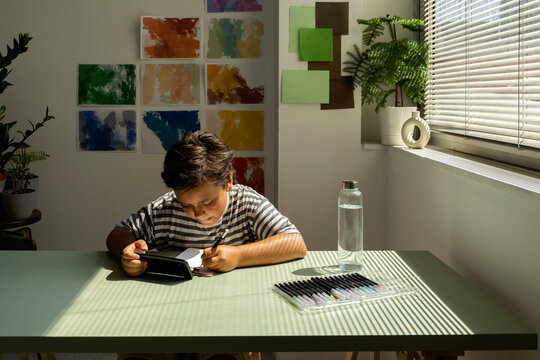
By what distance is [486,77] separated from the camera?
6.67 feet

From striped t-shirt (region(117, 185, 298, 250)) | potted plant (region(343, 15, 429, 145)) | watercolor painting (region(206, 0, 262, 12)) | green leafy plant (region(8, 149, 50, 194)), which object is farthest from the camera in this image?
watercolor painting (region(206, 0, 262, 12))

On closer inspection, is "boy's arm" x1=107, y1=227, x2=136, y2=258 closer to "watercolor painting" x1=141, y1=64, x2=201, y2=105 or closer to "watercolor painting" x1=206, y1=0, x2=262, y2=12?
"watercolor painting" x1=141, y1=64, x2=201, y2=105

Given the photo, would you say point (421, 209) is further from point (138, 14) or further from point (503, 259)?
point (138, 14)

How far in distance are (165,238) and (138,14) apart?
183cm

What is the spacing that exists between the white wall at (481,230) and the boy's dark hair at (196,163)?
0.78 metres

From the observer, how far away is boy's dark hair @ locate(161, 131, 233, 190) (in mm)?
1710

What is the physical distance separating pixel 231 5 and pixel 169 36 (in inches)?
15.8

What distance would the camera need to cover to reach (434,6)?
2.70m

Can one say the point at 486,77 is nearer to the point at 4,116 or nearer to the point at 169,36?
the point at 169,36

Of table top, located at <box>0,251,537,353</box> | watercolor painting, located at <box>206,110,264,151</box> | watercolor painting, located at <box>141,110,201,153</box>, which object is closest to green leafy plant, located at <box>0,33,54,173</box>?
watercolor painting, located at <box>141,110,201,153</box>

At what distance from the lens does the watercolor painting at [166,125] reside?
3361 mm

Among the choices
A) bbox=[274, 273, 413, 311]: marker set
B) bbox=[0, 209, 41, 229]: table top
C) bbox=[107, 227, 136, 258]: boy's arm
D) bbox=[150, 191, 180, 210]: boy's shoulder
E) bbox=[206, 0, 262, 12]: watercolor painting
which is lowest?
bbox=[0, 209, 41, 229]: table top

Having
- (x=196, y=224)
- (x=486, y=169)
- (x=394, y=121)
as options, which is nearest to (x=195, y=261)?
(x=196, y=224)

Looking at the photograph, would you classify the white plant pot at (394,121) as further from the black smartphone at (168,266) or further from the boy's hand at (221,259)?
the black smartphone at (168,266)
